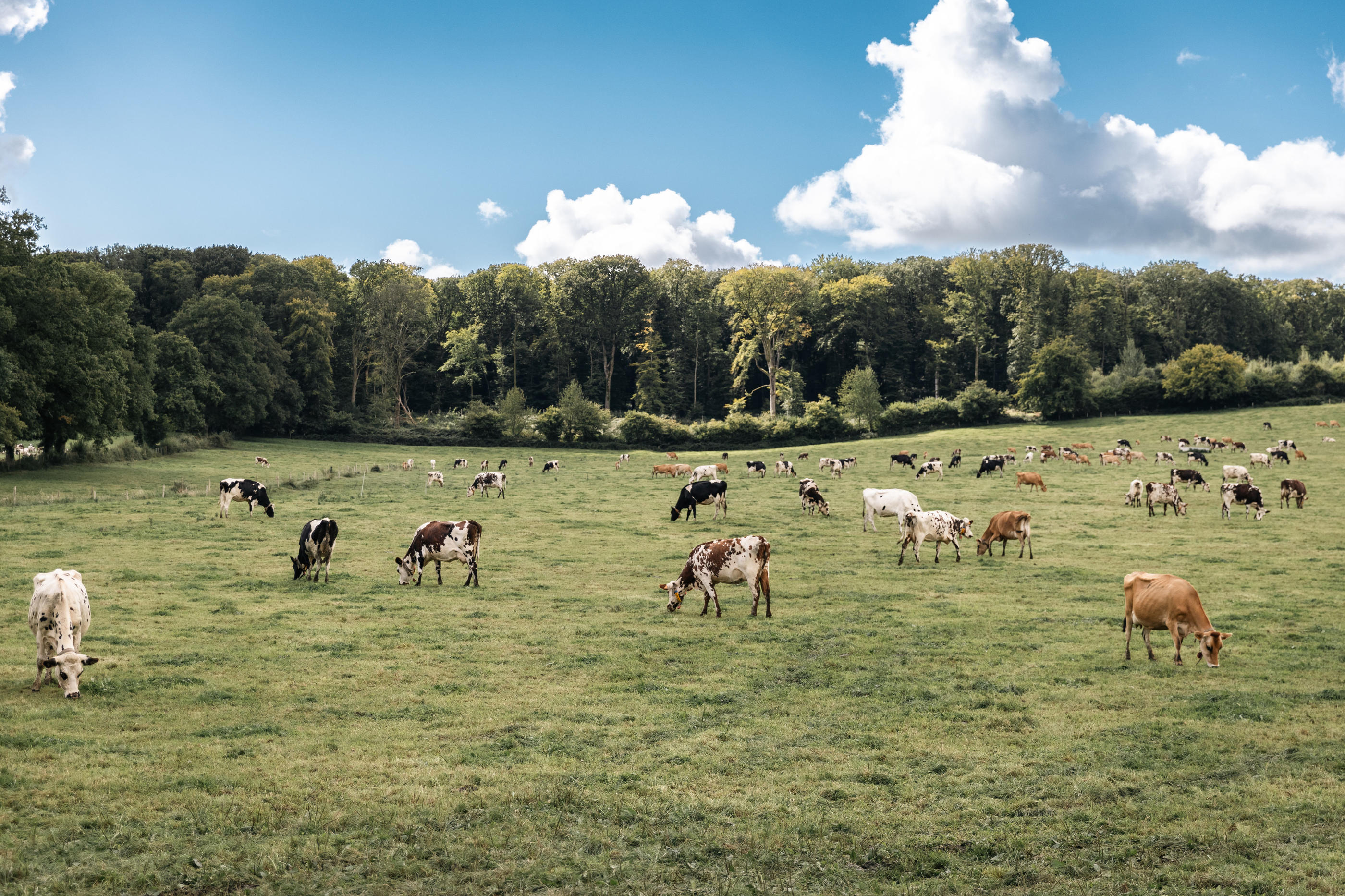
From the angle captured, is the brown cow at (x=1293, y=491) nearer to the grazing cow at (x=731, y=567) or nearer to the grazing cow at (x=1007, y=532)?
the grazing cow at (x=1007, y=532)

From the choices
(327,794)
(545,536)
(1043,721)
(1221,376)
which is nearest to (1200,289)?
(1221,376)

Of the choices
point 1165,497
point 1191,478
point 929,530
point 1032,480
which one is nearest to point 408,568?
point 929,530

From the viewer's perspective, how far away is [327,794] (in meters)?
8.65

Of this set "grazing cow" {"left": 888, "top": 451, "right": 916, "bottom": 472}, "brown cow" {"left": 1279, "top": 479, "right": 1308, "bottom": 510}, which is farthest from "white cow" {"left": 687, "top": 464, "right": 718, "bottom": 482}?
"brown cow" {"left": 1279, "top": 479, "right": 1308, "bottom": 510}

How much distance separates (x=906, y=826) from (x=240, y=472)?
5001cm

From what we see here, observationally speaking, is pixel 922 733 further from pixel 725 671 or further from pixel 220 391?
pixel 220 391

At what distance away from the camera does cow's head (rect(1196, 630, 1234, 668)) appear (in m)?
12.8

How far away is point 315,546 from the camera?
20.3m

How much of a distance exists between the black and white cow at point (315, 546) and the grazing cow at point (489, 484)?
20.1 metres

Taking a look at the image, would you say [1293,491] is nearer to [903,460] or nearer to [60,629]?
[903,460]

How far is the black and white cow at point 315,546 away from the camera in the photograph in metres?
20.3

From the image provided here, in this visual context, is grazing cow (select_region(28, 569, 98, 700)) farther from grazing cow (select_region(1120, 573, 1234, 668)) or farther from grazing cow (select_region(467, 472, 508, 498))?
grazing cow (select_region(467, 472, 508, 498))

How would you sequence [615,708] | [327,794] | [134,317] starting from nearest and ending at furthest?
[327,794] < [615,708] < [134,317]

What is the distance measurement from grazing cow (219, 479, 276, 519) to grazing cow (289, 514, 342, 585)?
11939mm
